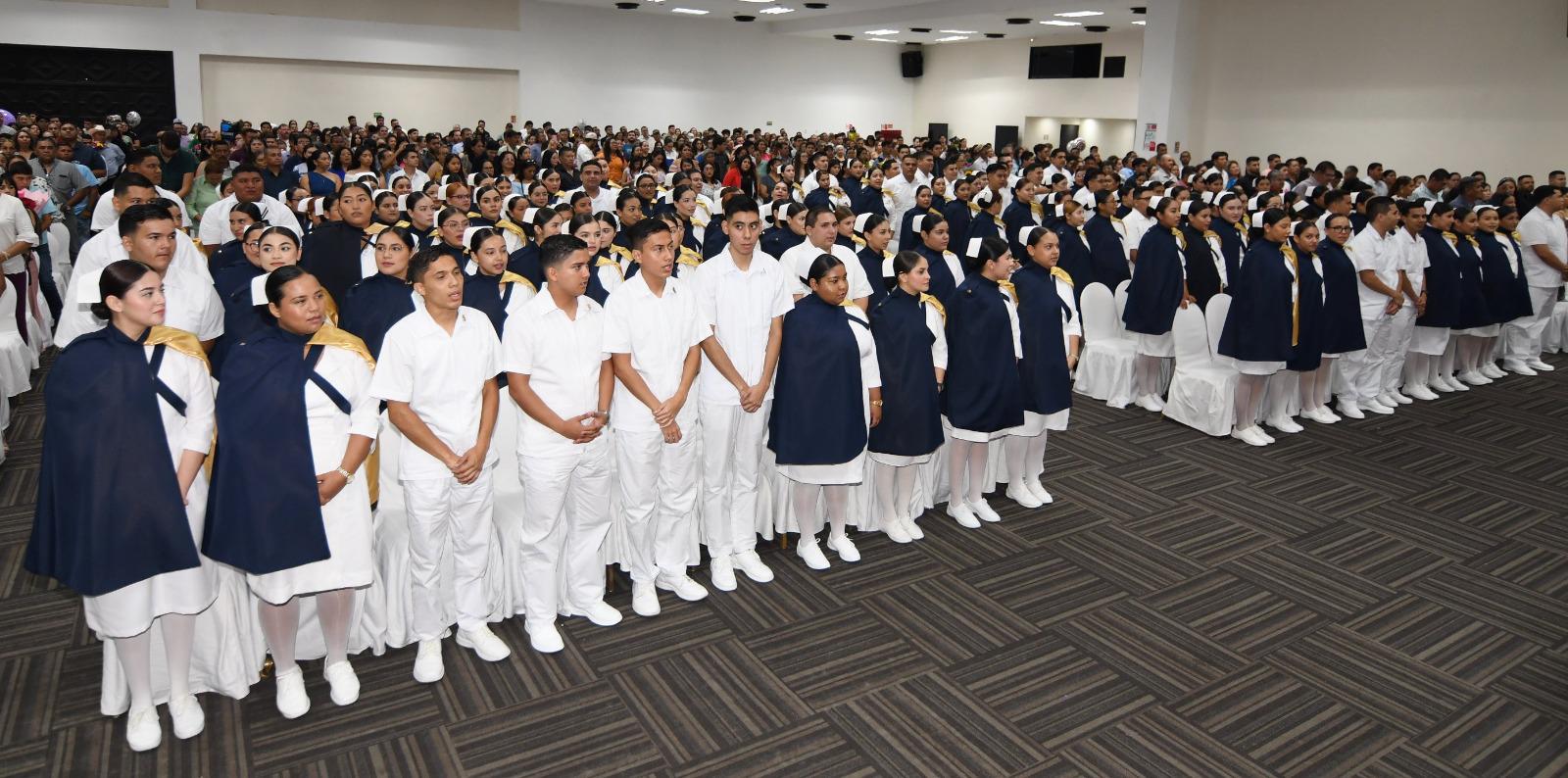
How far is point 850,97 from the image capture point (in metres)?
28.1

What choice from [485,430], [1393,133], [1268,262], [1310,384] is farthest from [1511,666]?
[1393,133]

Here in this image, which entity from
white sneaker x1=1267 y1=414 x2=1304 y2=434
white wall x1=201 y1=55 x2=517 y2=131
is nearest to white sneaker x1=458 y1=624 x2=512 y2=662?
white sneaker x1=1267 y1=414 x2=1304 y2=434

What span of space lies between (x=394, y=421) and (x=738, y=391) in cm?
147

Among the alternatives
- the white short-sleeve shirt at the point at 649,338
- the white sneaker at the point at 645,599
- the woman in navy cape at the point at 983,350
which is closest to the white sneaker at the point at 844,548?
the woman in navy cape at the point at 983,350

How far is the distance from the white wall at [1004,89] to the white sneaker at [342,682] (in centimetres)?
2171

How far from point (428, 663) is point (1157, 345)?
5536 millimetres

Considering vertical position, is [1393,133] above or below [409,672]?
above

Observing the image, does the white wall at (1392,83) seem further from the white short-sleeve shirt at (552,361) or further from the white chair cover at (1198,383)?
the white short-sleeve shirt at (552,361)

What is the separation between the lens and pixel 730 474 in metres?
4.60

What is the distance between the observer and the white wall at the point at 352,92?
1933cm

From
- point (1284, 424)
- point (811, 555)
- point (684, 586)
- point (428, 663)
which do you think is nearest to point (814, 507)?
point (811, 555)

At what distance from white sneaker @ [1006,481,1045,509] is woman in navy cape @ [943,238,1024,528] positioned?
24.2 inches

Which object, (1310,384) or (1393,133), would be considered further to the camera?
(1393,133)

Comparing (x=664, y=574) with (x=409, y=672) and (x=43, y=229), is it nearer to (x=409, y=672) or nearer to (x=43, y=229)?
(x=409, y=672)
